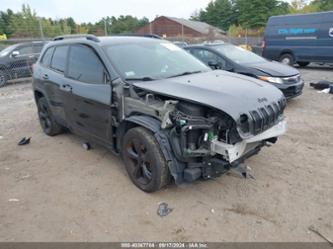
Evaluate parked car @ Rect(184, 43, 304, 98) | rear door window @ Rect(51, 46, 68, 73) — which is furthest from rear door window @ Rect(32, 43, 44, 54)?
rear door window @ Rect(51, 46, 68, 73)

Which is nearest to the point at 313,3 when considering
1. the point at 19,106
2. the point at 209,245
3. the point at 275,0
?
the point at 275,0

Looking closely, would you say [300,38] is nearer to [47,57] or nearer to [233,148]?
[47,57]

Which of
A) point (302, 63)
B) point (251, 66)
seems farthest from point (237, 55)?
point (302, 63)

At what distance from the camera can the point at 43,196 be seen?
3.67 meters

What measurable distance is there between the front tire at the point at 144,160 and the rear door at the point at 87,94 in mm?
459

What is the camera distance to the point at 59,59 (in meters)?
4.90

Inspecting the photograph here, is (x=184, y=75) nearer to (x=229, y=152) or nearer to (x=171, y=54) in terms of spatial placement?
(x=171, y=54)

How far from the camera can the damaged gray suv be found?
309 centimetres

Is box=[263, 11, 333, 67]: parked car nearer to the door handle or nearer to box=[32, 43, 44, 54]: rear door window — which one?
box=[32, 43, 44, 54]: rear door window

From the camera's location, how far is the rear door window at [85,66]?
3.93 m

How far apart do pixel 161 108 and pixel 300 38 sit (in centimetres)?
1229

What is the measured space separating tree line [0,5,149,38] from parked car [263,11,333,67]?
10.5m

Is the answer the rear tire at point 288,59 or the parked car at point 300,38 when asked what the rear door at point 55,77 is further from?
the rear tire at point 288,59

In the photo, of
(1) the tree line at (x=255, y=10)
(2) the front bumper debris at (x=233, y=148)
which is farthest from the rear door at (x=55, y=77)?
(1) the tree line at (x=255, y=10)
